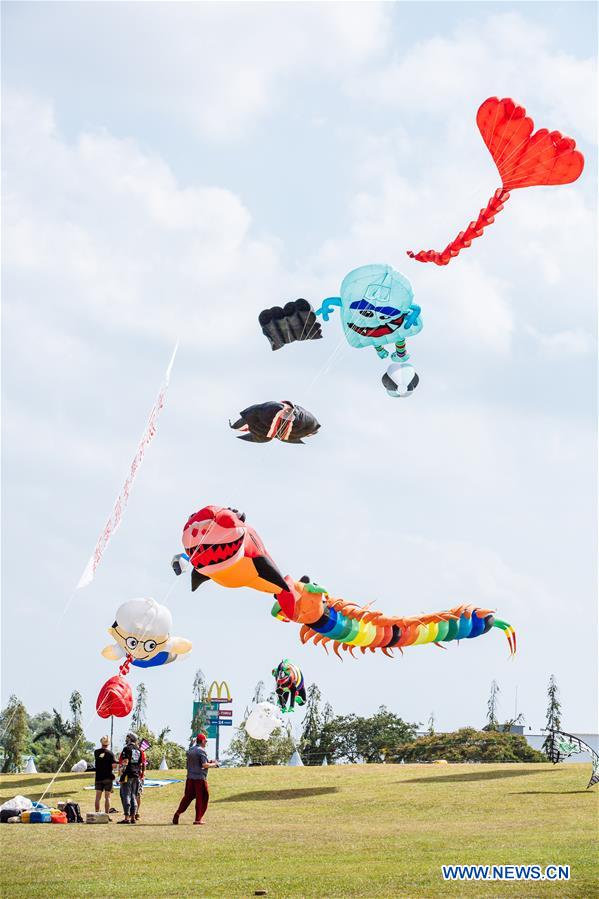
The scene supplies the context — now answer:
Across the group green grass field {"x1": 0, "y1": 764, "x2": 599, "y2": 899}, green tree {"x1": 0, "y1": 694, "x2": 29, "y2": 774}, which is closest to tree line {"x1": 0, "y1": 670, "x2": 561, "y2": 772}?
green tree {"x1": 0, "y1": 694, "x2": 29, "y2": 774}

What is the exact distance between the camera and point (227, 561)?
22.6 metres

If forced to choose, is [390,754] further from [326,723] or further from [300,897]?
[300,897]

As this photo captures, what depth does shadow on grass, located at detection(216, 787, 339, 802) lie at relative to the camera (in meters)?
27.4

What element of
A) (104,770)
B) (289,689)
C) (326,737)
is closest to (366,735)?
(326,737)

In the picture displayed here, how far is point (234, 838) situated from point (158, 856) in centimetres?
240

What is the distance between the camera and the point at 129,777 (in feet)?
70.8

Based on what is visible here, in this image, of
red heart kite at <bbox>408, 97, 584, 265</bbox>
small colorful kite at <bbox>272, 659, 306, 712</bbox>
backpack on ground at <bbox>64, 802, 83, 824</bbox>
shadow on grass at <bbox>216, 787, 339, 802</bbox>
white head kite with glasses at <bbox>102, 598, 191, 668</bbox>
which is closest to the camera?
red heart kite at <bbox>408, 97, 584, 265</bbox>

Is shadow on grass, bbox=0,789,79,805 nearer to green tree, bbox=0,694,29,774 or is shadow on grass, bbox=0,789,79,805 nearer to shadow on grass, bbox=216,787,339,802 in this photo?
shadow on grass, bbox=216,787,339,802

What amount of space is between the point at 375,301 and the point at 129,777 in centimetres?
1041

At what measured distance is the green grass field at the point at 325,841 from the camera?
50.0 feet

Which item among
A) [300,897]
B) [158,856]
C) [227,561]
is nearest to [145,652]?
[227,561]

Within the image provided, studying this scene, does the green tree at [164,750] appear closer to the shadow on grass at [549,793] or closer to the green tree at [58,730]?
the green tree at [58,730]

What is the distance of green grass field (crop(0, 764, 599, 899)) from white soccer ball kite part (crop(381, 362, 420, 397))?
343 inches

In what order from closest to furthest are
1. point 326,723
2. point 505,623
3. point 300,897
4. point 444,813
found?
point 300,897 → point 444,813 → point 505,623 → point 326,723
